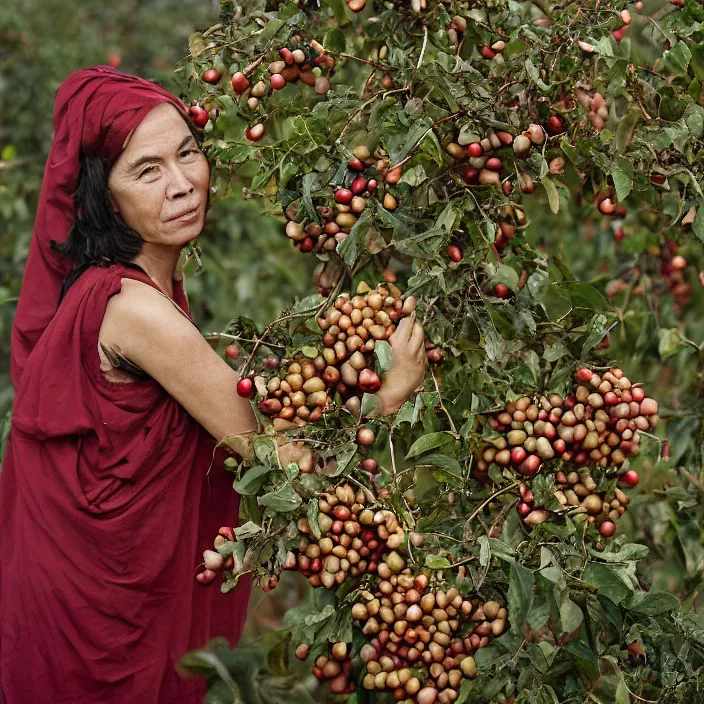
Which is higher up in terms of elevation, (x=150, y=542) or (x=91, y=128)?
(x=91, y=128)

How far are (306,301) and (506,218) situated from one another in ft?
1.16

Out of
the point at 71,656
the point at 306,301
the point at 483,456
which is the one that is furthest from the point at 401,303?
the point at 71,656

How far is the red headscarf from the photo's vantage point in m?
1.62

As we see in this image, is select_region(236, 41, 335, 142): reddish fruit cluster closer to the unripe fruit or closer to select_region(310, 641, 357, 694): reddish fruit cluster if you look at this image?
the unripe fruit

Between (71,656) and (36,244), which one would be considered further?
(36,244)

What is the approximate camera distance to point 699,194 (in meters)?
1.64

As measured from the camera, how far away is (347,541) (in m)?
1.44

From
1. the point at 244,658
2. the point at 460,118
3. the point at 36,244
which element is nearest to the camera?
the point at 244,658

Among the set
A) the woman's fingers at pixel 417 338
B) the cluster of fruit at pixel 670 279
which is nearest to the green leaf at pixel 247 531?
the woman's fingers at pixel 417 338

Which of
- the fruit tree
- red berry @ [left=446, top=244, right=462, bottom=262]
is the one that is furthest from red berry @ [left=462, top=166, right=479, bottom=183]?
red berry @ [left=446, top=244, right=462, bottom=262]

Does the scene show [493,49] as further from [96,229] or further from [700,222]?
[96,229]

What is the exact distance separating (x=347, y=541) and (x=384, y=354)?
0.28 metres

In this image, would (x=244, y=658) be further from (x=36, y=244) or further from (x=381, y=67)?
(x=381, y=67)

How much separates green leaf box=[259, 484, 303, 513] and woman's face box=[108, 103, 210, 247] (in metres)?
0.48
